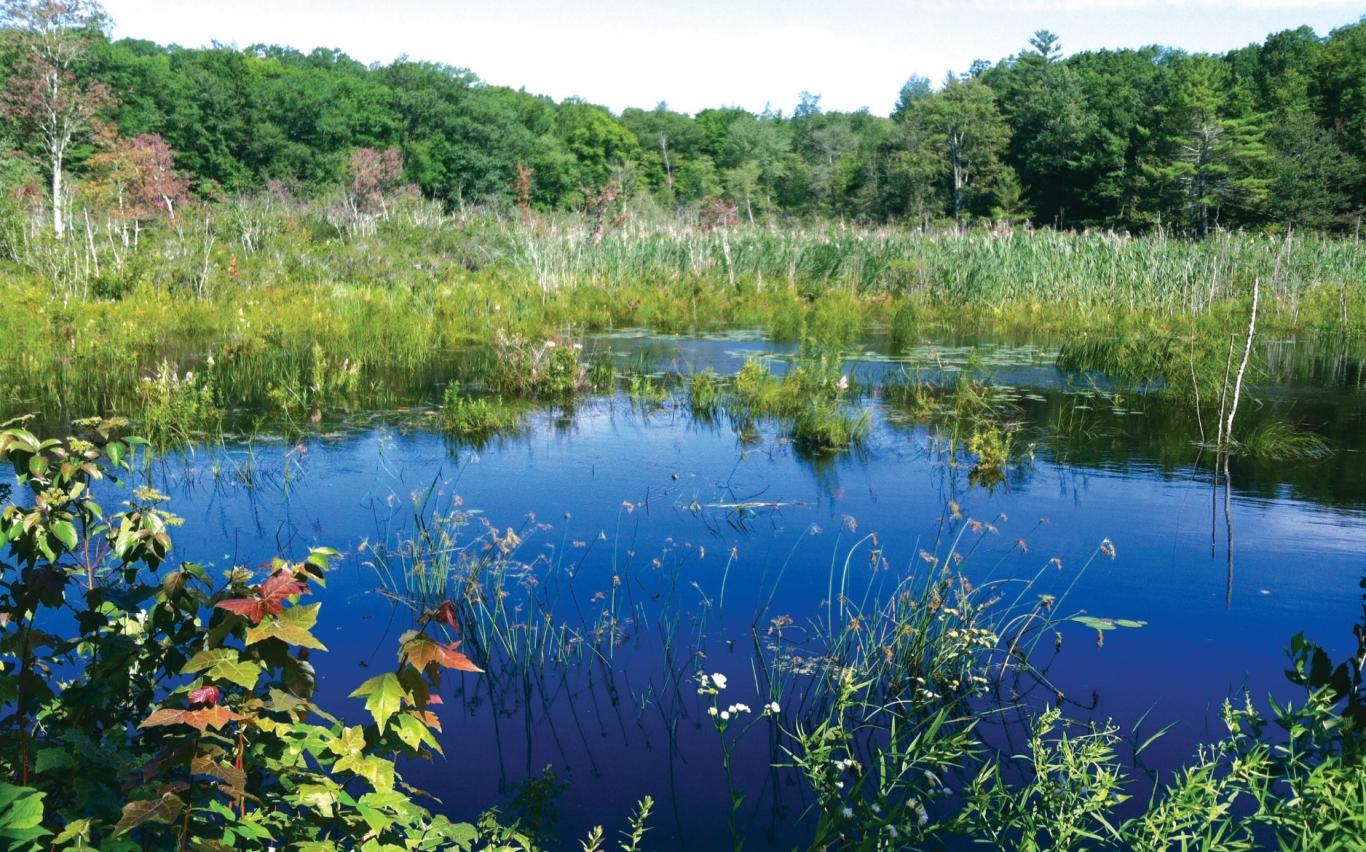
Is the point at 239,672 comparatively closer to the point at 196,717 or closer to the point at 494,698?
A: the point at 196,717

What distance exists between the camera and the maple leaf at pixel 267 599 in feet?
5.52

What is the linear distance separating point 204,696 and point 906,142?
4724cm

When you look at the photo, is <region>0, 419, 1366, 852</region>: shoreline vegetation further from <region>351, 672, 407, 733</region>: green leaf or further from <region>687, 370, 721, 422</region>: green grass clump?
<region>687, 370, 721, 422</region>: green grass clump

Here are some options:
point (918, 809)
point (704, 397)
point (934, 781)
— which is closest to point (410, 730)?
point (918, 809)

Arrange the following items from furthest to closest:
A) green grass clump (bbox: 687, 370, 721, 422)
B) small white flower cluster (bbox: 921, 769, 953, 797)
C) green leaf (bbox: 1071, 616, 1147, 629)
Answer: green grass clump (bbox: 687, 370, 721, 422) → green leaf (bbox: 1071, 616, 1147, 629) → small white flower cluster (bbox: 921, 769, 953, 797)

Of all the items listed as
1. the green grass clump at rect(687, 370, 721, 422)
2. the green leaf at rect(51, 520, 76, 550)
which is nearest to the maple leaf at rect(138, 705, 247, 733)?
the green leaf at rect(51, 520, 76, 550)

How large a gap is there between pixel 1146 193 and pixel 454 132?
29940 mm

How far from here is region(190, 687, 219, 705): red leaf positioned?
170 centimetres

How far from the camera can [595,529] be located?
556 cm

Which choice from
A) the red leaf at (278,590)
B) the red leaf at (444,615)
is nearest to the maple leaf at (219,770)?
the red leaf at (278,590)

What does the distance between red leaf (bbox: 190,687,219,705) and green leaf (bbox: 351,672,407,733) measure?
0.71 ft

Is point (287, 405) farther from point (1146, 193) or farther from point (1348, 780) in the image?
point (1146, 193)

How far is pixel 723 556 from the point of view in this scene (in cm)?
523

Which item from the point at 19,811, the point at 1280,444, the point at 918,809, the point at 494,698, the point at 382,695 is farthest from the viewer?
the point at 1280,444
